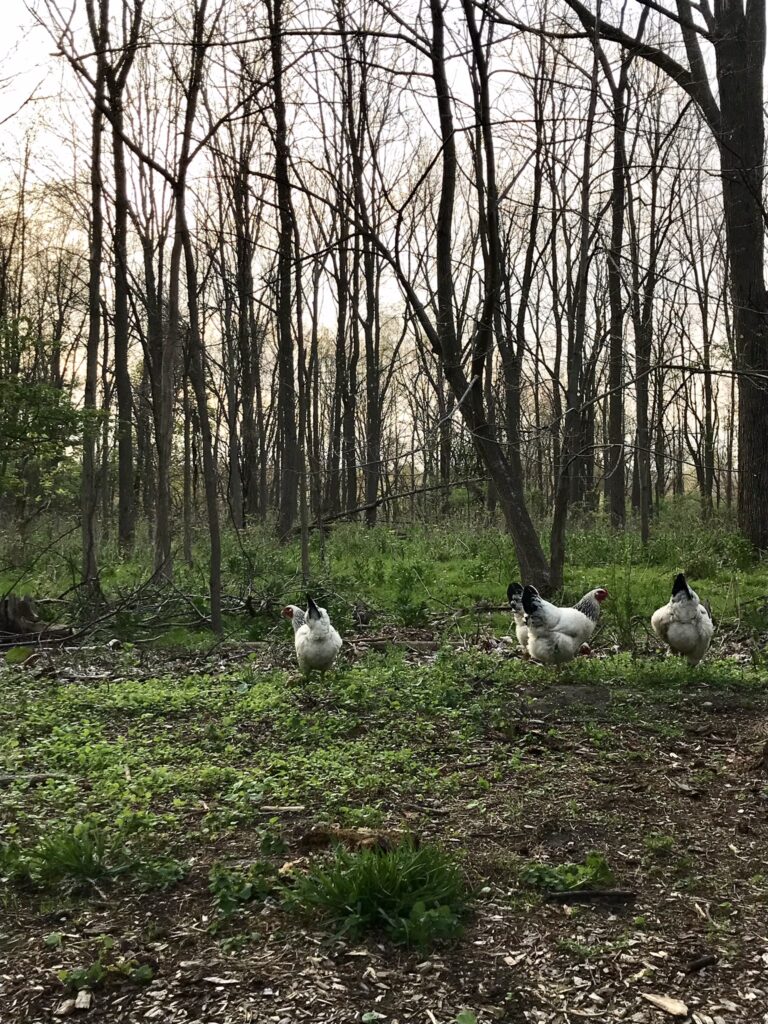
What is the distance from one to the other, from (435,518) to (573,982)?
14624 mm

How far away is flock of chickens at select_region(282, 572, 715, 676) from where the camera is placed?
6.13m

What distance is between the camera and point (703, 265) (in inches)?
923

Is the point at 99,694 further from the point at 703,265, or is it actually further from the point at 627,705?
the point at 703,265

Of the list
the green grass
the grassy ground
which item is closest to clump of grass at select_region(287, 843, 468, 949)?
the grassy ground

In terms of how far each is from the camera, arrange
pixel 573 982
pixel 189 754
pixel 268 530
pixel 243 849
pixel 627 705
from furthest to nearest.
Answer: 1. pixel 268 530
2. pixel 627 705
3. pixel 189 754
4. pixel 243 849
5. pixel 573 982

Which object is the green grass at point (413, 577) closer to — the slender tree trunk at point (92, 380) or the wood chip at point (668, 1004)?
the slender tree trunk at point (92, 380)

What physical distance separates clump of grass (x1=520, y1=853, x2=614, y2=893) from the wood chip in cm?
59

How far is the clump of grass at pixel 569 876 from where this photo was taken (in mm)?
2902

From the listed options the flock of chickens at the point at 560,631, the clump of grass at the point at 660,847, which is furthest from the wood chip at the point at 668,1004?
the flock of chickens at the point at 560,631

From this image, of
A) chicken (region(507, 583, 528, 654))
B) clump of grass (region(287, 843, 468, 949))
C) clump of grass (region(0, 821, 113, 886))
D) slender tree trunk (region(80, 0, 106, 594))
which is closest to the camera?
clump of grass (region(287, 843, 468, 949))

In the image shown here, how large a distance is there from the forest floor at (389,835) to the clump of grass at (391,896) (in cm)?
5

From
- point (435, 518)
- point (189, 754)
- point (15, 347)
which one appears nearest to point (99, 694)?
point (189, 754)

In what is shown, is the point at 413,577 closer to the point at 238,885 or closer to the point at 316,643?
the point at 316,643

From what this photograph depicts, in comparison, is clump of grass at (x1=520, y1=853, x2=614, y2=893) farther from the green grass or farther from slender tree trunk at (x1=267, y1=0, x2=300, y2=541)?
slender tree trunk at (x1=267, y1=0, x2=300, y2=541)
